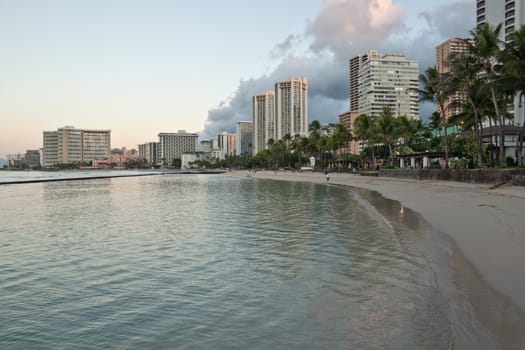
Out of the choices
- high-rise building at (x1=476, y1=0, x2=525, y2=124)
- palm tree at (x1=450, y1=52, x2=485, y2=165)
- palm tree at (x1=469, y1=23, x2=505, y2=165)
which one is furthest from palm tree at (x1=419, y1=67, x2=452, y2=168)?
high-rise building at (x1=476, y1=0, x2=525, y2=124)

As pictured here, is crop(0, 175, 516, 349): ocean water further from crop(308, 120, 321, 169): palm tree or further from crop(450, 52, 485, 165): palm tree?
crop(308, 120, 321, 169): palm tree

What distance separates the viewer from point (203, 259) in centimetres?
1045

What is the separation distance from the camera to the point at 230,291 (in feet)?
25.3

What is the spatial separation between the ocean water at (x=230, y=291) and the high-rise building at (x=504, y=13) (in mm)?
102367

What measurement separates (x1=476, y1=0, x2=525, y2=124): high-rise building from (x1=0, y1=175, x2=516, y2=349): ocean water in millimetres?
102367

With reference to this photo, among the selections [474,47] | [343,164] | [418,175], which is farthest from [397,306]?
[343,164]

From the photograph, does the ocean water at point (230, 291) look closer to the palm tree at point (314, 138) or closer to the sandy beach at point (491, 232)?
the sandy beach at point (491, 232)

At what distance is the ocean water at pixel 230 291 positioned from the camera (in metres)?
5.55

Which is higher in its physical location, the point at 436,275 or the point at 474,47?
the point at 474,47

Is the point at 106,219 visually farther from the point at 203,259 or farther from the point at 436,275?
the point at 436,275

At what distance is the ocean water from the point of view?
5.55 m

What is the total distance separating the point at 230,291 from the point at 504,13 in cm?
12959

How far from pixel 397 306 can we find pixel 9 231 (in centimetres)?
1492

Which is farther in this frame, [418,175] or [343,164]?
[343,164]
